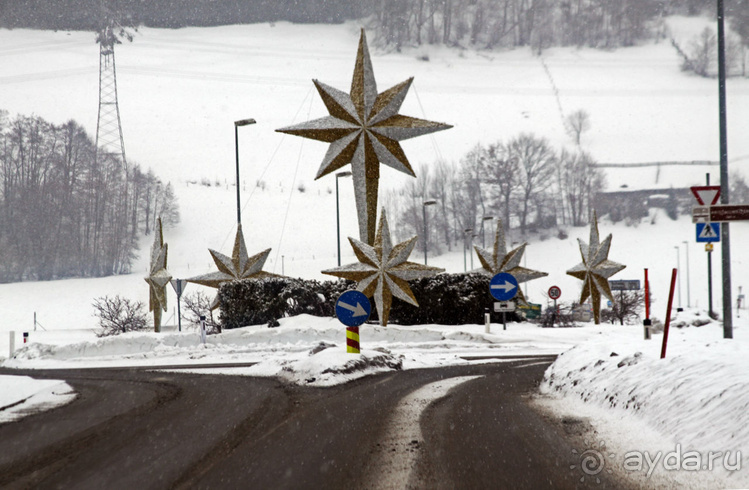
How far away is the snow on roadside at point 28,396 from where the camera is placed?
10.8 meters

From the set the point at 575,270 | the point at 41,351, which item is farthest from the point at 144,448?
the point at 575,270

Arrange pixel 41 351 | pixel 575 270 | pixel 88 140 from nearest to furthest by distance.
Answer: pixel 41 351 < pixel 575 270 < pixel 88 140

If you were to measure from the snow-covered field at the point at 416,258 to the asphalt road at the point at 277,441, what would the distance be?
1034 mm

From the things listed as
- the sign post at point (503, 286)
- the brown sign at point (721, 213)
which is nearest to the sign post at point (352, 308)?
the brown sign at point (721, 213)

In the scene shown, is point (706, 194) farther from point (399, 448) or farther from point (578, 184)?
point (578, 184)

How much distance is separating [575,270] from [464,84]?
171568 millimetres

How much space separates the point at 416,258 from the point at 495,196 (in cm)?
1682

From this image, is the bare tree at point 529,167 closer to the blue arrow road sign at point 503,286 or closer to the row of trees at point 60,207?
the row of trees at point 60,207

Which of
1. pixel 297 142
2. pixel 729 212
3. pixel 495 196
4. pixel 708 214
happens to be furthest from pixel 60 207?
pixel 297 142

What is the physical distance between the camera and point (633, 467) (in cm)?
607

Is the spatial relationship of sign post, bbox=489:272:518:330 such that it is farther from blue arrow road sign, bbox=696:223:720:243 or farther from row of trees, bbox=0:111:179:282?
row of trees, bbox=0:111:179:282

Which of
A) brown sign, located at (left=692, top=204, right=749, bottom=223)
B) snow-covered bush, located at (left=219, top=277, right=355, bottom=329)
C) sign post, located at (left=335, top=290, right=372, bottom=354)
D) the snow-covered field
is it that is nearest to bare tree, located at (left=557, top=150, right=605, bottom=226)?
the snow-covered field

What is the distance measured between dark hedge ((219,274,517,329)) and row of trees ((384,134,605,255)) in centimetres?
6257

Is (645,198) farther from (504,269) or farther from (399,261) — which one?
(399,261)
